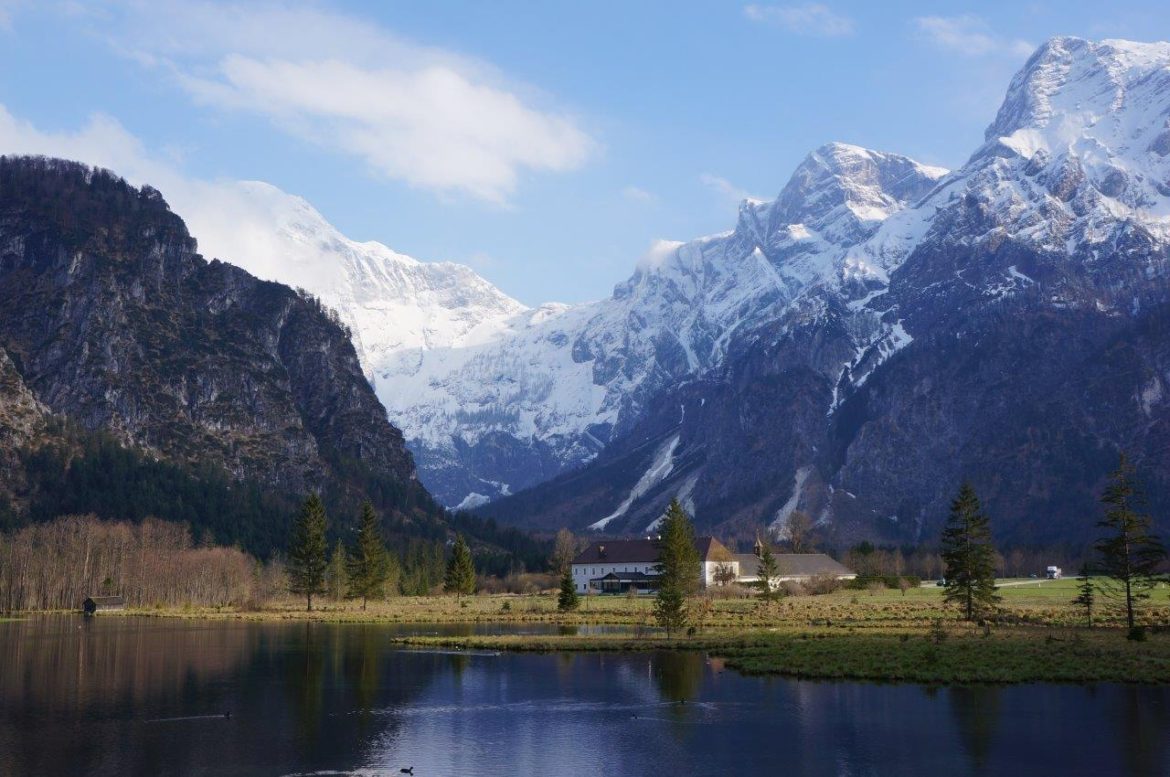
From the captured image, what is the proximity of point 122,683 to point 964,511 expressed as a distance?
7417 cm

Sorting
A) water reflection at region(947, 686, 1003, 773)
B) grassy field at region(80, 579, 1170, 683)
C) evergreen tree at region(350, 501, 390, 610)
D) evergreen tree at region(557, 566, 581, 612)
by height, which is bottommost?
water reflection at region(947, 686, 1003, 773)

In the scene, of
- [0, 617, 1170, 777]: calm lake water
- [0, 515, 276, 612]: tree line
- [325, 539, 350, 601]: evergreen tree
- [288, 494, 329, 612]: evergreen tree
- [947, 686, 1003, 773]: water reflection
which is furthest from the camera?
[325, 539, 350, 601]: evergreen tree

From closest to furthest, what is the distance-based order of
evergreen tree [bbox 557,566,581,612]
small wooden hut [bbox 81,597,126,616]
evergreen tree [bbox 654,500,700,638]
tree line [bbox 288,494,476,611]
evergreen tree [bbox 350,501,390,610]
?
evergreen tree [bbox 654,500,700,638]
evergreen tree [bbox 557,566,581,612]
tree line [bbox 288,494,476,611]
evergreen tree [bbox 350,501,390,610]
small wooden hut [bbox 81,597,126,616]

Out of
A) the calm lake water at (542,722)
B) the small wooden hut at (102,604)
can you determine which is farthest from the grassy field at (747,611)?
the calm lake water at (542,722)

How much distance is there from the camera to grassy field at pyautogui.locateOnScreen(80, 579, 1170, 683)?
6969 centimetres

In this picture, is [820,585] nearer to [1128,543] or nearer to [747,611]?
[747,611]

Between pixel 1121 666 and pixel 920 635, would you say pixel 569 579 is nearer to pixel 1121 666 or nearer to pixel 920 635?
pixel 920 635

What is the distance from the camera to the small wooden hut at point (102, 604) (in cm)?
16065

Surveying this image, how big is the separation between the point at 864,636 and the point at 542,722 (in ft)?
132

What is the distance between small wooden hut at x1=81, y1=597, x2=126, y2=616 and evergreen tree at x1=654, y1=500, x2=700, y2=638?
265 feet

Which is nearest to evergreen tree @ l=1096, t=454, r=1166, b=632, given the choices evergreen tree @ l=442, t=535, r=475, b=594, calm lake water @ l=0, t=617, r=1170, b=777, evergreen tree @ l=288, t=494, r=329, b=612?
calm lake water @ l=0, t=617, r=1170, b=777

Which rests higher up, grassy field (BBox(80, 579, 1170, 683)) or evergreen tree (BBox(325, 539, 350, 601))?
evergreen tree (BBox(325, 539, 350, 601))

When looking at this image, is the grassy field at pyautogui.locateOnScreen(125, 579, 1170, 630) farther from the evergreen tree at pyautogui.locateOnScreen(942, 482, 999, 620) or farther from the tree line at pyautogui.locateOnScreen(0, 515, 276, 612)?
the tree line at pyautogui.locateOnScreen(0, 515, 276, 612)

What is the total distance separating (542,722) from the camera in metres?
56.8
